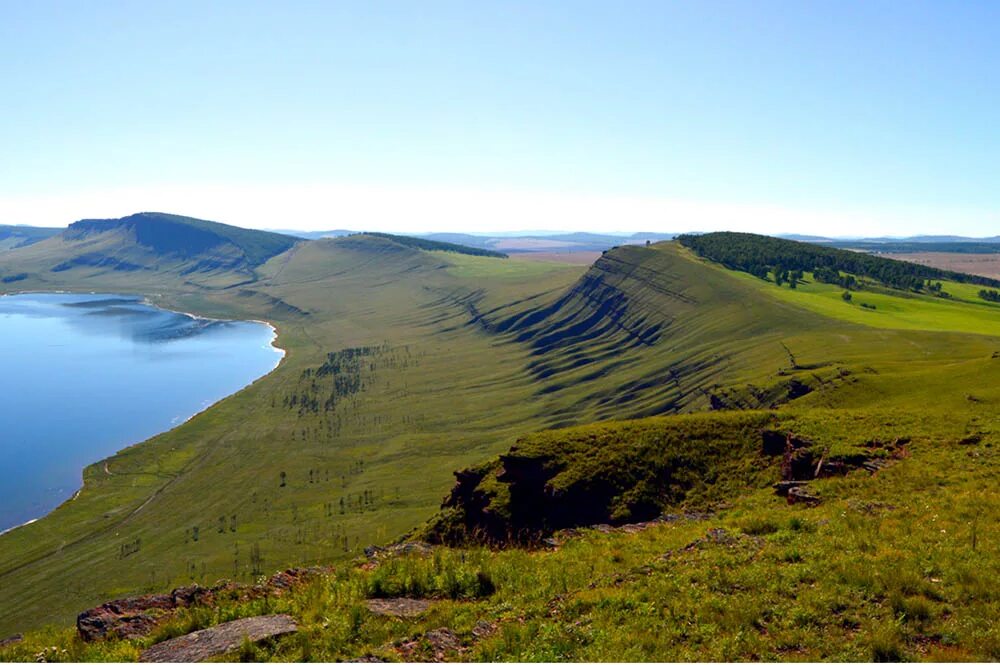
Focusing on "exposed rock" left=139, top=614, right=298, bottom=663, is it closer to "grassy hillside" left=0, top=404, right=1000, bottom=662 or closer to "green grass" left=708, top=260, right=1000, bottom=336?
"grassy hillside" left=0, top=404, right=1000, bottom=662

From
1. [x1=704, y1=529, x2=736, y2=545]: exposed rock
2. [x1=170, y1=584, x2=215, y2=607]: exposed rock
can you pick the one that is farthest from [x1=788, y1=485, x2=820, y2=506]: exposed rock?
[x1=170, y1=584, x2=215, y2=607]: exposed rock

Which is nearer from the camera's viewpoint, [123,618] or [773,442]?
[123,618]

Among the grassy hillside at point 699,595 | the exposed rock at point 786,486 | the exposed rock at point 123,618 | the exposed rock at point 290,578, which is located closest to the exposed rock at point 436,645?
the grassy hillside at point 699,595

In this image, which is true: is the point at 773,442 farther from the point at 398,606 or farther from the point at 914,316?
the point at 914,316

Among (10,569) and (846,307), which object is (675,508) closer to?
(10,569)

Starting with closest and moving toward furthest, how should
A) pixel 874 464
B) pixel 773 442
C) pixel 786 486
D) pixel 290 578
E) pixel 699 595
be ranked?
Result: pixel 699 595, pixel 290 578, pixel 786 486, pixel 874 464, pixel 773 442

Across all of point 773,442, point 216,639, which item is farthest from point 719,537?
point 773,442
